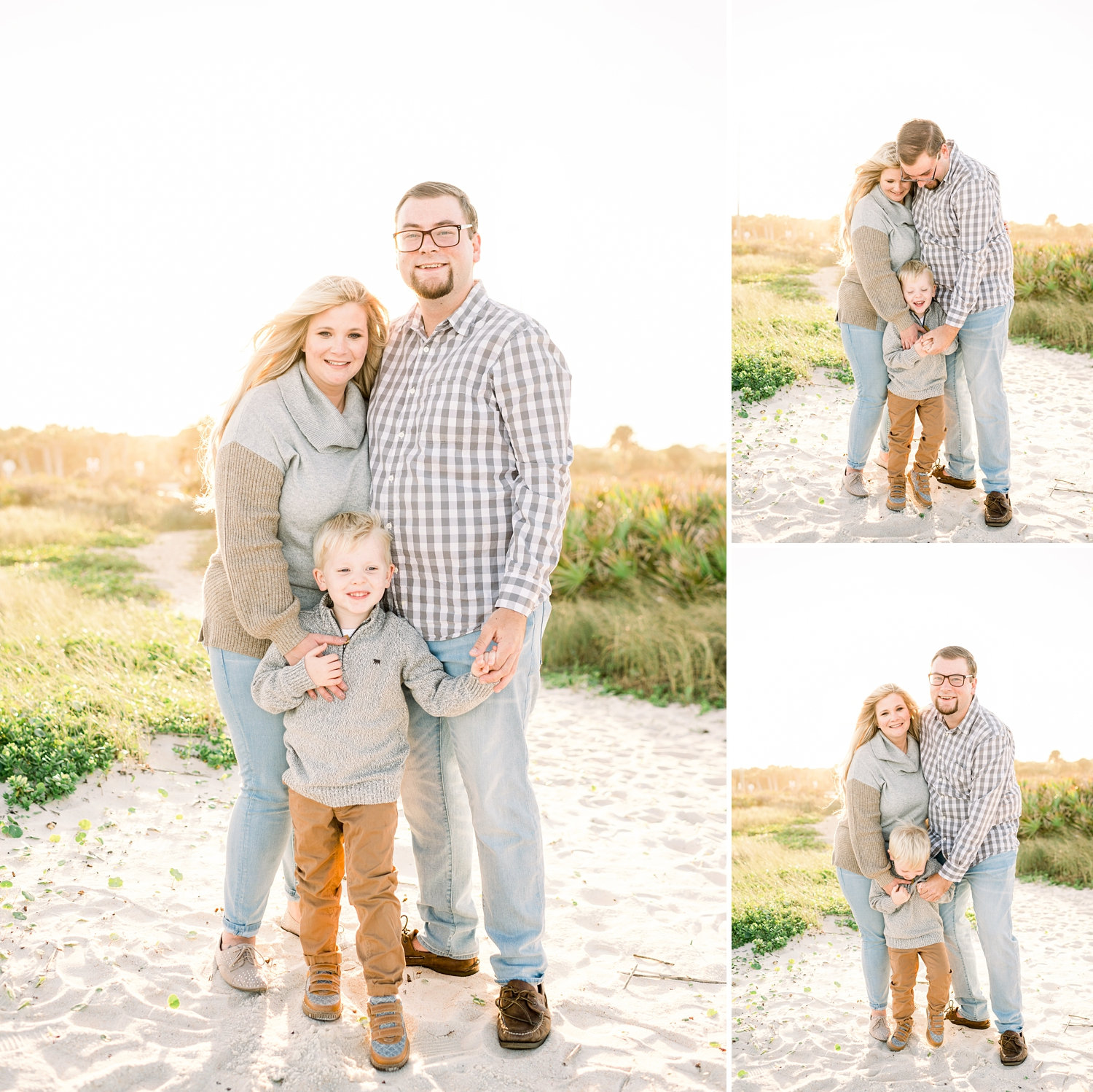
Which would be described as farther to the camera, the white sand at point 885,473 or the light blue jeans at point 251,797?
the light blue jeans at point 251,797

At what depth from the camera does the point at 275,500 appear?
263 centimetres

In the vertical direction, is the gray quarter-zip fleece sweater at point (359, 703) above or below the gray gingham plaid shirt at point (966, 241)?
below

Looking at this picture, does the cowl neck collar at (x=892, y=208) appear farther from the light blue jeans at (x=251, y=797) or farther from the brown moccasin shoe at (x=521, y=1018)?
the brown moccasin shoe at (x=521, y=1018)

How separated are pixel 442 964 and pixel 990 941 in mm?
1734

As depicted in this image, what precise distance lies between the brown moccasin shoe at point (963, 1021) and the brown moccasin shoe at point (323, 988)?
193cm

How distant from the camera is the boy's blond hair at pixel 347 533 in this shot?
2572 millimetres

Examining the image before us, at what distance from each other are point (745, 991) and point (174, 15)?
10.4m

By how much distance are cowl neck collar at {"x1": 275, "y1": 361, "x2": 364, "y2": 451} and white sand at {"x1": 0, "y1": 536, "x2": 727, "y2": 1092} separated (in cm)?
170

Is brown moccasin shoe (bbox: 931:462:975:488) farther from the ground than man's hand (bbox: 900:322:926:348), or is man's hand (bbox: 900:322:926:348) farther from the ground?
man's hand (bbox: 900:322:926:348)

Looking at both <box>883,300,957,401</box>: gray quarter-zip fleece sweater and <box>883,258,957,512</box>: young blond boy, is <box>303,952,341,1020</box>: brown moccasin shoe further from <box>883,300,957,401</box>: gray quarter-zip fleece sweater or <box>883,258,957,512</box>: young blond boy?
<box>883,300,957,401</box>: gray quarter-zip fleece sweater

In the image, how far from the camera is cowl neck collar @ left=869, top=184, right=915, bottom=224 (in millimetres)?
2758

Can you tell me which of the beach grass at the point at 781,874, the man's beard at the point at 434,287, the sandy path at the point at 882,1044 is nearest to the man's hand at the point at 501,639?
the man's beard at the point at 434,287

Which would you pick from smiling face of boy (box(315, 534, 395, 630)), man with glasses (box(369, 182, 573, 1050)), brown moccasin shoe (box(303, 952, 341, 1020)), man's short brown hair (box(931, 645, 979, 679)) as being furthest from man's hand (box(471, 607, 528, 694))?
man's short brown hair (box(931, 645, 979, 679))

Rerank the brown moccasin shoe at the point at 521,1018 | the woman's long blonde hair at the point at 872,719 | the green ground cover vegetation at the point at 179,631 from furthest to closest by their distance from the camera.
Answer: the green ground cover vegetation at the point at 179,631, the woman's long blonde hair at the point at 872,719, the brown moccasin shoe at the point at 521,1018
